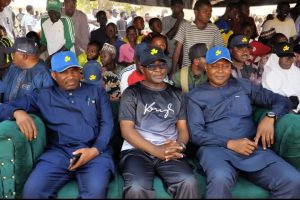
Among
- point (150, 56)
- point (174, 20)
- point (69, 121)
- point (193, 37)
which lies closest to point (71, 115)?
point (69, 121)

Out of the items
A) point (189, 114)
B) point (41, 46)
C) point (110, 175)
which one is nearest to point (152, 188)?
point (110, 175)

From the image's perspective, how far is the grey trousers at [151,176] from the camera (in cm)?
293

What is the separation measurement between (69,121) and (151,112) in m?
0.69

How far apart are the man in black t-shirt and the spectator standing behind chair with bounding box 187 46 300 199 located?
146 mm

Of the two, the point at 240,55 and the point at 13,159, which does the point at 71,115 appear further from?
the point at 240,55

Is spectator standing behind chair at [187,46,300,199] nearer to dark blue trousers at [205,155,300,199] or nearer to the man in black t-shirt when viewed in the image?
dark blue trousers at [205,155,300,199]

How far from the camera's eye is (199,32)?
5.35 m

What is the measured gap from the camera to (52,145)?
344 cm

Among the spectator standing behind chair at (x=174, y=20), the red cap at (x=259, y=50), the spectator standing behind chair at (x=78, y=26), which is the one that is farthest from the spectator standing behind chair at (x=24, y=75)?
the spectator standing behind chair at (x=174, y=20)

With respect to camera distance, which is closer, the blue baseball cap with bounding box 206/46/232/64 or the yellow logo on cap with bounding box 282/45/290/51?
the blue baseball cap with bounding box 206/46/232/64

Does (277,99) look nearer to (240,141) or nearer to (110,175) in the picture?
(240,141)

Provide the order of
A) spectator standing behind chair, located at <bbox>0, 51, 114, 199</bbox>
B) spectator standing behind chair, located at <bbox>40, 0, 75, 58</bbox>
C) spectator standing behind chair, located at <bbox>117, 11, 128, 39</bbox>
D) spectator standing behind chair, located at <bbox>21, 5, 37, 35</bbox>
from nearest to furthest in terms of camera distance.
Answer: spectator standing behind chair, located at <bbox>0, 51, 114, 199</bbox>, spectator standing behind chair, located at <bbox>40, 0, 75, 58</bbox>, spectator standing behind chair, located at <bbox>117, 11, 128, 39</bbox>, spectator standing behind chair, located at <bbox>21, 5, 37, 35</bbox>

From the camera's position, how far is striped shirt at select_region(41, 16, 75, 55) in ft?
19.6

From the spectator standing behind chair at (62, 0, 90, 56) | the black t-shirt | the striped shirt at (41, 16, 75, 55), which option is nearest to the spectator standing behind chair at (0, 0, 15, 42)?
the striped shirt at (41, 16, 75, 55)
